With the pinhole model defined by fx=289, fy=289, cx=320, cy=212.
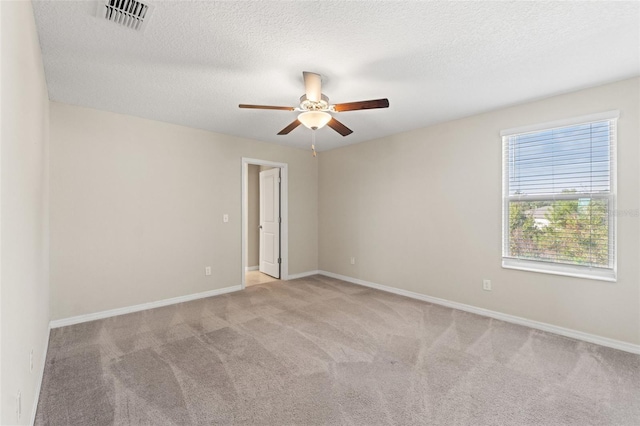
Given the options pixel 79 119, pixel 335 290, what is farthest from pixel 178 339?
pixel 79 119

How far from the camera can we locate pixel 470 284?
12.0 feet

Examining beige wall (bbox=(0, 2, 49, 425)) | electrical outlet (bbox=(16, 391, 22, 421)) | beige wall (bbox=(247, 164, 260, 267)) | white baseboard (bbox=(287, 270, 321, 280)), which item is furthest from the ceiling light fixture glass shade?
beige wall (bbox=(247, 164, 260, 267))

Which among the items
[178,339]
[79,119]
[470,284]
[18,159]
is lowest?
[178,339]

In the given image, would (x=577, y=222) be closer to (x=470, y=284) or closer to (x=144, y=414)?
(x=470, y=284)

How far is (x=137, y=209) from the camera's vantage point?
368 centimetres

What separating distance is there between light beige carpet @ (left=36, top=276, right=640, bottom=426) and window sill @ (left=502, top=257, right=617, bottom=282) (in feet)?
2.11

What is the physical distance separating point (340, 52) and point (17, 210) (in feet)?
7.16

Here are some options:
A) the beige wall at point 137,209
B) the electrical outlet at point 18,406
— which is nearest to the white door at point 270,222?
the beige wall at point 137,209

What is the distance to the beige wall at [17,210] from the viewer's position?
3.80 feet

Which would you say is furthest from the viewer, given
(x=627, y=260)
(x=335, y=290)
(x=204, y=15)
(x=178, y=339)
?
(x=335, y=290)

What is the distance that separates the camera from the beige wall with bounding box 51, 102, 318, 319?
3223 mm

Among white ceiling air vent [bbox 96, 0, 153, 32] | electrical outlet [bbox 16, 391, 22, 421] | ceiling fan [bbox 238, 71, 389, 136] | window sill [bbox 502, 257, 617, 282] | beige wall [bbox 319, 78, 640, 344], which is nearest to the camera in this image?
electrical outlet [bbox 16, 391, 22, 421]

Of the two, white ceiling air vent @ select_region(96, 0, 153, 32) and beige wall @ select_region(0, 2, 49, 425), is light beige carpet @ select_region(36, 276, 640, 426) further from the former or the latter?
white ceiling air vent @ select_region(96, 0, 153, 32)

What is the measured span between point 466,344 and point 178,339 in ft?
9.22
